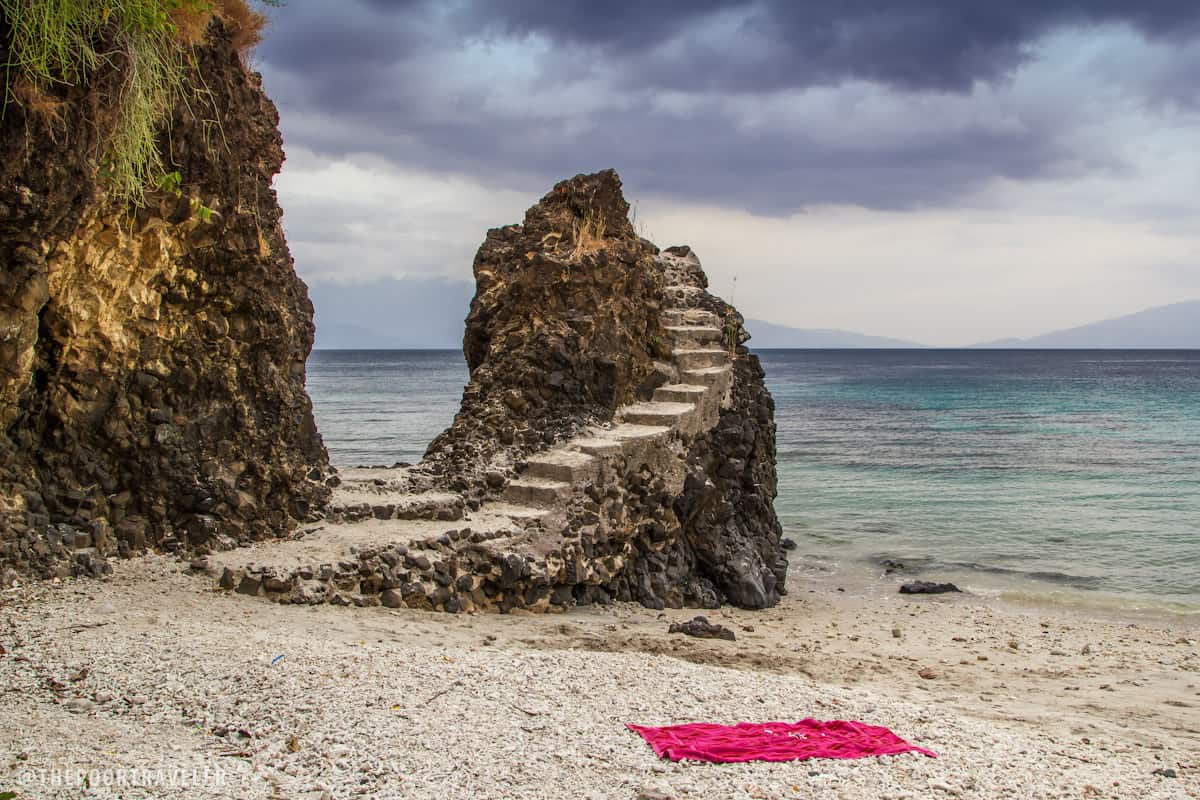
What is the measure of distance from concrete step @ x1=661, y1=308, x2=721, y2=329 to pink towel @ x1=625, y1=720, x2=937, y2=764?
7.98 meters

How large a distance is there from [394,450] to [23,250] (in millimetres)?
21529

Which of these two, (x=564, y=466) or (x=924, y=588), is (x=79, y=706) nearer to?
(x=564, y=466)

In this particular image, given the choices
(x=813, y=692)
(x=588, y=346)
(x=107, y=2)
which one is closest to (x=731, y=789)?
(x=813, y=692)

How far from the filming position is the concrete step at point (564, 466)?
34.3ft

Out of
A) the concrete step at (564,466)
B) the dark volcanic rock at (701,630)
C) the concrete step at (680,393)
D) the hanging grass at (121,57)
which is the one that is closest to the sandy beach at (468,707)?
the dark volcanic rock at (701,630)

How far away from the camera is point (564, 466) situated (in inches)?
414

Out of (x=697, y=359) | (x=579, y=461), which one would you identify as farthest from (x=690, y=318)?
(x=579, y=461)

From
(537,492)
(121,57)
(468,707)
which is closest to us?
(468,707)

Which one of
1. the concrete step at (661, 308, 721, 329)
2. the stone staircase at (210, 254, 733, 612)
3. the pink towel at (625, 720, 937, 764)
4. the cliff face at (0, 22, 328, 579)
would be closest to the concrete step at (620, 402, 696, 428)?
the stone staircase at (210, 254, 733, 612)

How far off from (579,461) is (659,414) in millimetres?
1482

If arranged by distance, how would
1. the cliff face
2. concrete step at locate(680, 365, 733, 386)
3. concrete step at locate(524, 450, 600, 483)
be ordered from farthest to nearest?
1. concrete step at locate(680, 365, 733, 386)
2. concrete step at locate(524, 450, 600, 483)
3. the cliff face

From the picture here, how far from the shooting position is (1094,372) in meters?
90.3

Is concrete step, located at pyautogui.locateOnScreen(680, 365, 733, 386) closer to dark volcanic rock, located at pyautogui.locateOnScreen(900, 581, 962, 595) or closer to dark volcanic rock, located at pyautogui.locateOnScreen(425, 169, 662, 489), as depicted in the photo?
dark volcanic rock, located at pyautogui.locateOnScreen(425, 169, 662, 489)

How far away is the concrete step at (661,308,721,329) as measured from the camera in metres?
13.3
